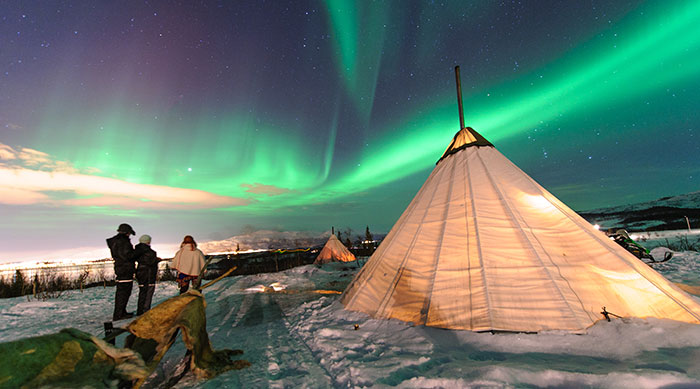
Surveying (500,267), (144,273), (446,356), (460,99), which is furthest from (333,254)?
(446,356)

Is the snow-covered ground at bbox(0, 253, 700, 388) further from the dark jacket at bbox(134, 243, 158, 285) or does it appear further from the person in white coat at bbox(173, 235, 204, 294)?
the person in white coat at bbox(173, 235, 204, 294)

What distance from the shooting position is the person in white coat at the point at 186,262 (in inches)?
206

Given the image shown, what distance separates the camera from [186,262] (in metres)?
5.25

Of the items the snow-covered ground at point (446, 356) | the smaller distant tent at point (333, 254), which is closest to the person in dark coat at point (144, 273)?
the snow-covered ground at point (446, 356)

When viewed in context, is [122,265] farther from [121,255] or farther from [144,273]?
[144,273]

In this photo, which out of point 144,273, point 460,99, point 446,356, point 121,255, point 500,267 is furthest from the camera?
point 460,99

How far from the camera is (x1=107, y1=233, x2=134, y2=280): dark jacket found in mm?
4953

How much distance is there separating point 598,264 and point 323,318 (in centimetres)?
412

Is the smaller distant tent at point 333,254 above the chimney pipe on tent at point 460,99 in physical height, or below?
below

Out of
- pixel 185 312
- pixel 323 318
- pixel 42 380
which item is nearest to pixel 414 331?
pixel 323 318

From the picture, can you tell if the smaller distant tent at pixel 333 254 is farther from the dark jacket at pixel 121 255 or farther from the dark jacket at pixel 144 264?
the dark jacket at pixel 121 255

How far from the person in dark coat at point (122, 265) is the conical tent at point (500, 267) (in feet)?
13.7

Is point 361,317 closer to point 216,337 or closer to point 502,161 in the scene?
point 216,337

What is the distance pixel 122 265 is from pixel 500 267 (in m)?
6.62
